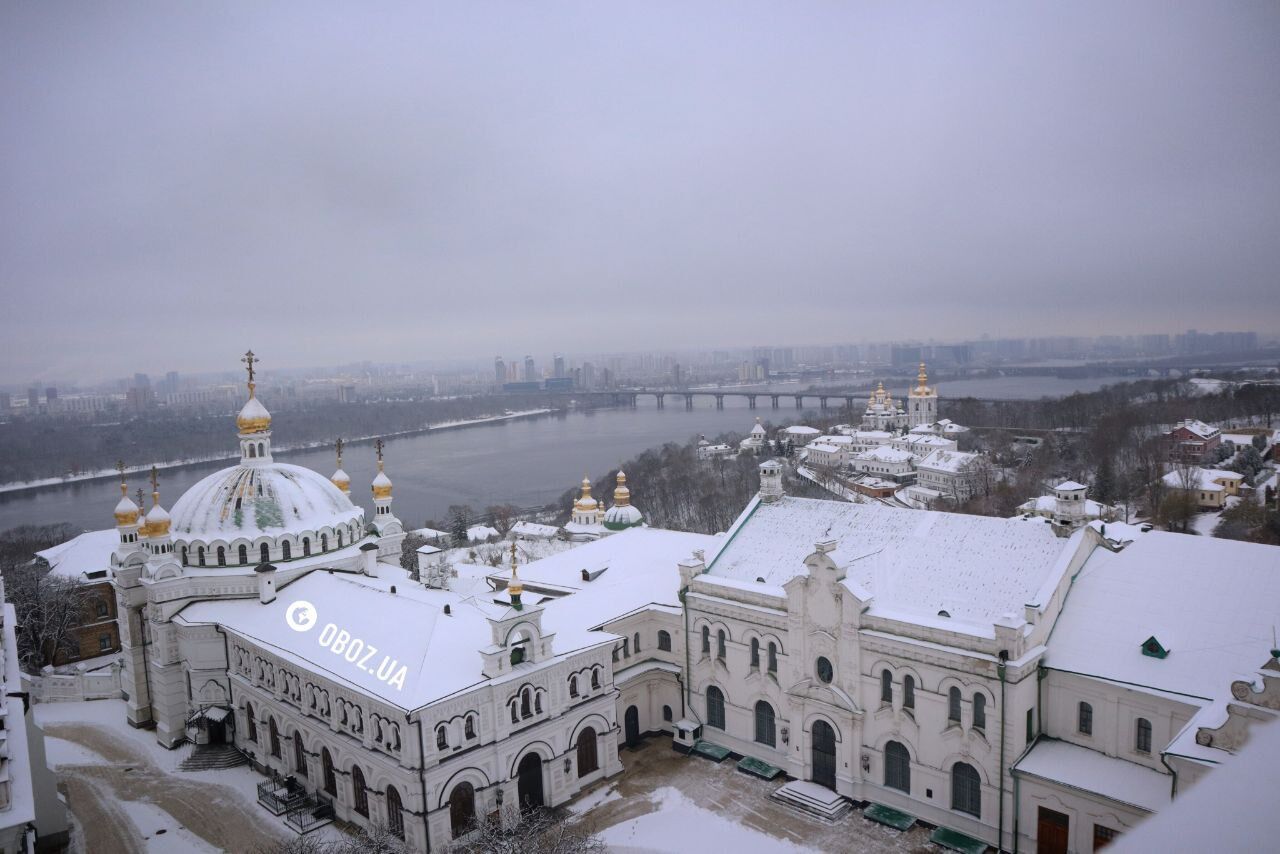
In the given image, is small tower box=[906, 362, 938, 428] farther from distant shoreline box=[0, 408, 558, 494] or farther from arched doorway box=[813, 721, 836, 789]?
arched doorway box=[813, 721, 836, 789]

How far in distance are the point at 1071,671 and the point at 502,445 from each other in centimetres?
8613

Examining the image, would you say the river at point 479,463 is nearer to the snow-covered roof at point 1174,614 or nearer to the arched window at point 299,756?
the arched window at point 299,756

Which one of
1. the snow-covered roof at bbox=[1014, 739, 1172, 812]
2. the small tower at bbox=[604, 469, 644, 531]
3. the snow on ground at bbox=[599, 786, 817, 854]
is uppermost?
the small tower at bbox=[604, 469, 644, 531]

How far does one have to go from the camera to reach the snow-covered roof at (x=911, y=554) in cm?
1594

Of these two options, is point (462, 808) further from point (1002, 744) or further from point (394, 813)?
point (1002, 744)

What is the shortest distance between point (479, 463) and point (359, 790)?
2629 inches

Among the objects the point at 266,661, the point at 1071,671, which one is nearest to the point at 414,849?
the point at 266,661

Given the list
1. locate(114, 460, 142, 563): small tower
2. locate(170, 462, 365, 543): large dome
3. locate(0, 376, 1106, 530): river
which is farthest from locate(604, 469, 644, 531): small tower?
locate(0, 376, 1106, 530): river

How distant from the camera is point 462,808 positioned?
15891mm

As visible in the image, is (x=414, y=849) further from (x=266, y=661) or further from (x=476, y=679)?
(x=266, y=661)

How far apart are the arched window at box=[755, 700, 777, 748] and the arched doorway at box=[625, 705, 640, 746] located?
3.04 meters

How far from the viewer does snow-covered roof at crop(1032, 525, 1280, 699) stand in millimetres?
13742

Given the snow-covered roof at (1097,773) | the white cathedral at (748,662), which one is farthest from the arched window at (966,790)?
the snow-covered roof at (1097,773)

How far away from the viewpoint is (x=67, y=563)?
29.8 metres
